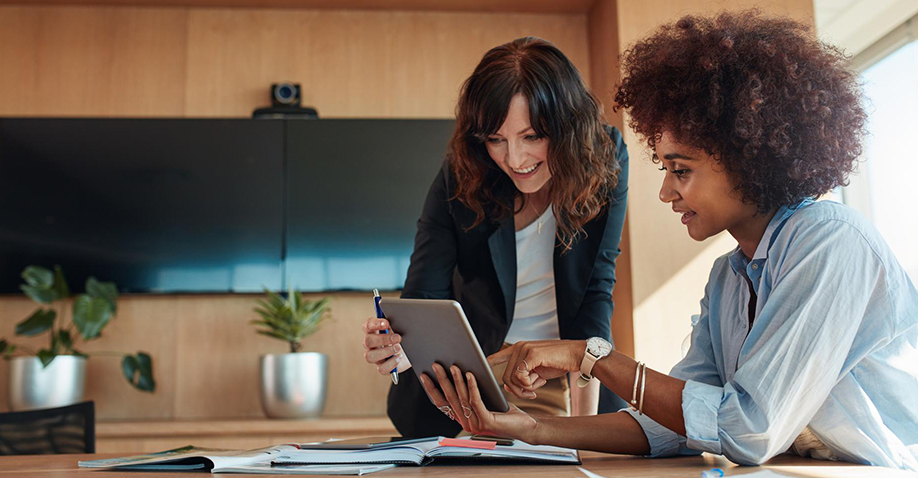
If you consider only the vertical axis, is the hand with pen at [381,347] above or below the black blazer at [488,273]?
below

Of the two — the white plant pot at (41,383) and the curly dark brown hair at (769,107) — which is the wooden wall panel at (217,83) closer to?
the white plant pot at (41,383)

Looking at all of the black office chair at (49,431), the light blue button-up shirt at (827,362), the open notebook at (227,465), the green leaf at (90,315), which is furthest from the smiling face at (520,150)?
the green leaf at (90,315)

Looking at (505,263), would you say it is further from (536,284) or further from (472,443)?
(472,443)

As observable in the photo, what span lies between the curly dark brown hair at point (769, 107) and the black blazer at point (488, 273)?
0.54 meters

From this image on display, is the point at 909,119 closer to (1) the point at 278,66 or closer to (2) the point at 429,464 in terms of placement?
(1) the point at 278,66

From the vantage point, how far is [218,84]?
3.68 meters

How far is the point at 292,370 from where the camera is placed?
317cm

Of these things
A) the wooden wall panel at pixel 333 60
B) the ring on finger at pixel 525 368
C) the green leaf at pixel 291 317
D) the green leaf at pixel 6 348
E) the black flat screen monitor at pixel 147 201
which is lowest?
the ring on finger at pixel 525 368

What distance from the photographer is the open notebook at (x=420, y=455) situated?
3.35 ft

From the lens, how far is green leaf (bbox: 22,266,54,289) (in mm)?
3207

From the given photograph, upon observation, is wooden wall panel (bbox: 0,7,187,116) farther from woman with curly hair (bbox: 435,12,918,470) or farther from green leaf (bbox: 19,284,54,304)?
woman with curly hair (bbox: 435,12,918,470)

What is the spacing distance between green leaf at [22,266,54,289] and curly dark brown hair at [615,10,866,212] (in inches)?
114

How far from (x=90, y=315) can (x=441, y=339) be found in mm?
2470

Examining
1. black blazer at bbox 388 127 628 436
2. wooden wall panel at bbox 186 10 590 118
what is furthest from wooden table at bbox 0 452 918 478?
wooden wall panel at bbox 186 10 590 118
